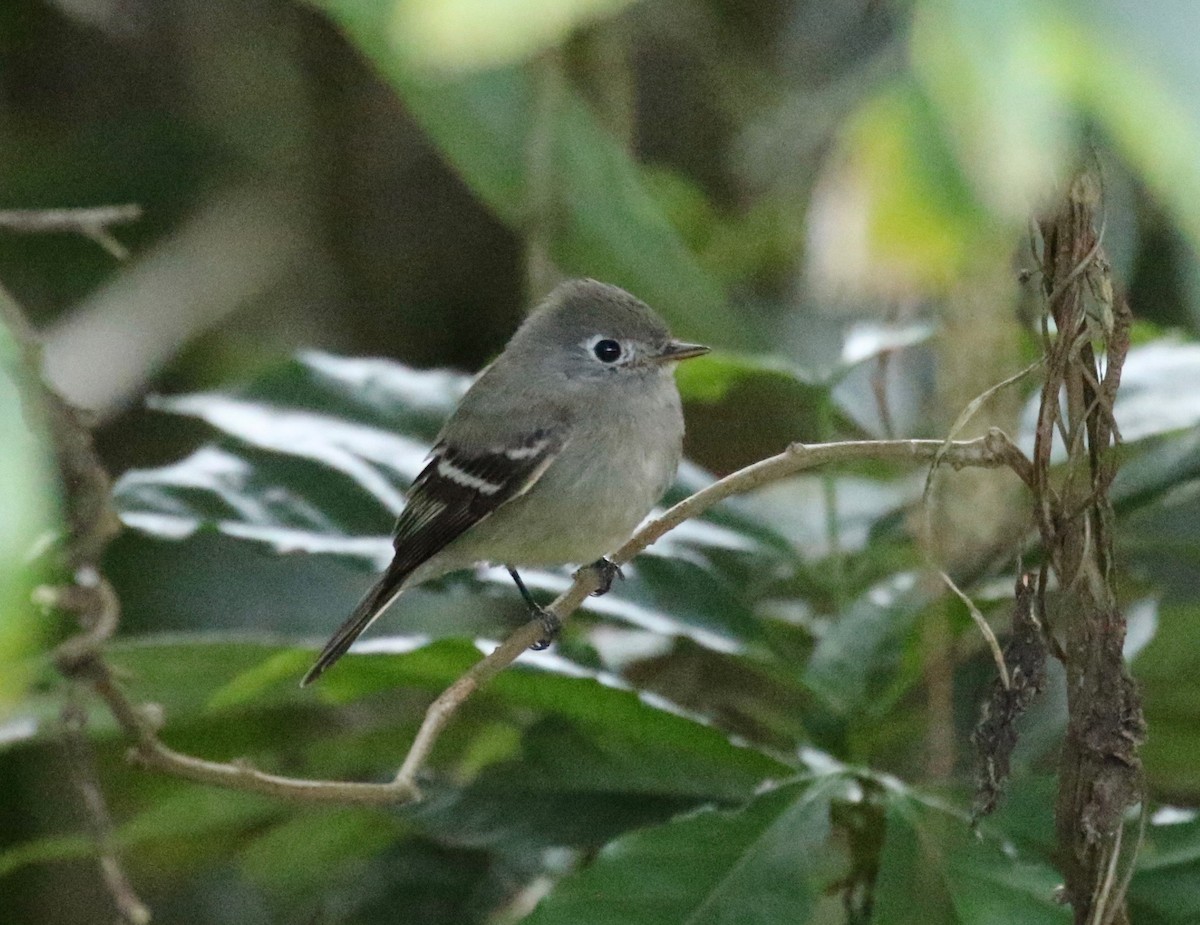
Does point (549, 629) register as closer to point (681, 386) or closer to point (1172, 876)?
→ point (681, 386)

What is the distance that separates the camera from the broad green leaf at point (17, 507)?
464 millimetres

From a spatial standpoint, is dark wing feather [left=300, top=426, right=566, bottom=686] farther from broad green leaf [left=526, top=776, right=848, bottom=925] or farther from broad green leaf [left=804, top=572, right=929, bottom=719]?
broad green leaf [left=804, top=572, right=929, bottom=719]

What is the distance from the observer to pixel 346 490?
2.67m

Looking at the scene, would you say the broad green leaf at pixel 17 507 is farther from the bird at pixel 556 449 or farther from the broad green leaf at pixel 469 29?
the bird at pixel 556 449

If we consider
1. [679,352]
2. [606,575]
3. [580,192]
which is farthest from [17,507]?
[580,192]

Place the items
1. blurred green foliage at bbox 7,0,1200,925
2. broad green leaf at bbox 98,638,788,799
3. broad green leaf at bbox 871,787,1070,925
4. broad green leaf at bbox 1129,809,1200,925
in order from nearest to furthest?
blurred green foliage at bbox 7,0,1200,925 < broad green leaf at bbox 871,787,1070,925 < broad green leaf at bbox 1129,809,1200,925 < broad green leaf at bbox 98,638,788,799

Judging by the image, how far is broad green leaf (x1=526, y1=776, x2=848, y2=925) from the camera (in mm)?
2010

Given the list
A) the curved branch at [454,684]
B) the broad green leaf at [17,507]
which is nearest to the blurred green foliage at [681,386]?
the broad green leaf at [17,507]

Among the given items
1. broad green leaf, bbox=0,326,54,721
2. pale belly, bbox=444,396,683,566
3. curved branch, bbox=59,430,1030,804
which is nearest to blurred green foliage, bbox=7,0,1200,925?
broad green leaf, bbox=0,326,54,721

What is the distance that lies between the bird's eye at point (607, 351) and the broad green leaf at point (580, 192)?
0.44 metres

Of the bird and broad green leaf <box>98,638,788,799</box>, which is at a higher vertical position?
the bird

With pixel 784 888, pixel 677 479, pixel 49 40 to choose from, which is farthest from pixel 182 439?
pixel 784 888

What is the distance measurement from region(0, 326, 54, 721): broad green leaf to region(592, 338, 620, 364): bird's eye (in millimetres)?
2559

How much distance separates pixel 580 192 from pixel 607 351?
527 millimetres
